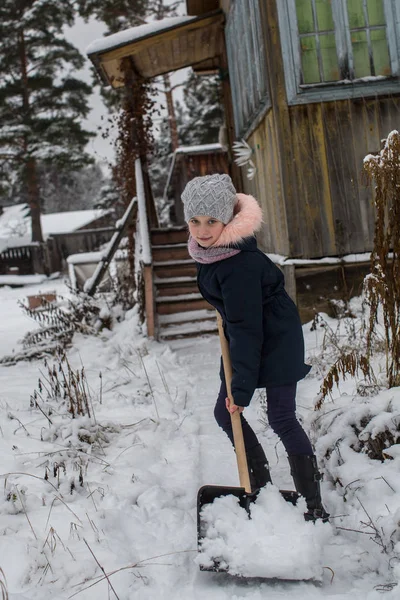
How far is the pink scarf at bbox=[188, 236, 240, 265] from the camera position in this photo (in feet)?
6.76

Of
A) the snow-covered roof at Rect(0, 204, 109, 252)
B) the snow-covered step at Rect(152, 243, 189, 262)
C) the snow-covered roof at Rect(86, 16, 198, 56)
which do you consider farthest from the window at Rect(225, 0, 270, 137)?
the snow-covered roof at Rect(0, 204, 109, 252)

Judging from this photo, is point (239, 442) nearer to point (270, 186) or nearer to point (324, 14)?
point (270, 186)

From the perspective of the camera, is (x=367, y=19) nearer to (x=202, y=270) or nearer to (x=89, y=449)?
(x=202, y=270)

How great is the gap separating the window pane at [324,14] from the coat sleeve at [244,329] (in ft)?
12.4

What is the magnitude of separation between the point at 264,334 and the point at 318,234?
9.79 ft

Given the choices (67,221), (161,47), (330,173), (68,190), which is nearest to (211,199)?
(330,173)

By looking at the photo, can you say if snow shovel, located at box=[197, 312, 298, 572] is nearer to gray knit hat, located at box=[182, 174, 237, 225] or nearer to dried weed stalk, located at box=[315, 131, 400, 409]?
dried weed stalk, located at box=[315, 131, 400, 409]

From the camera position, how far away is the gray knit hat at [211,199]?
212 cm

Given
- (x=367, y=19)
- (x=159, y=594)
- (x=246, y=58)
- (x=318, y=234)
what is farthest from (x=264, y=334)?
(x=246, y=58)

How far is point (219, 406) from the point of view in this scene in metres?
2.30

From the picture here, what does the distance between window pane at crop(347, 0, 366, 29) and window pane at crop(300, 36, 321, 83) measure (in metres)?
0.39

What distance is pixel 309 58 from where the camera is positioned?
4.68 meters

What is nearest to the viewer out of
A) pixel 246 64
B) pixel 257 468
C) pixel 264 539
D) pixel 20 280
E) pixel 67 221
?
pixel 264 539

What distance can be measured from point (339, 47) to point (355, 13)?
351 mm
